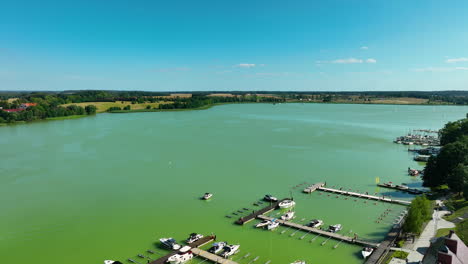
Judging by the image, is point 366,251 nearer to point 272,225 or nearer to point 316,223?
point 316,223

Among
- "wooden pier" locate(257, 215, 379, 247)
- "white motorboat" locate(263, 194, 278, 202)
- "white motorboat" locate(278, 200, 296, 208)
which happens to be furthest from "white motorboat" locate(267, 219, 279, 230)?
"white motorboat" locate(263, 194, 278, 202)

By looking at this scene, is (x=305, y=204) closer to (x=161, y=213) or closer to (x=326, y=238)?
(x=326, y=238)

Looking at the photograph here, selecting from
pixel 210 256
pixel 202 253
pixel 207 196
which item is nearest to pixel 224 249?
pixel 210 256

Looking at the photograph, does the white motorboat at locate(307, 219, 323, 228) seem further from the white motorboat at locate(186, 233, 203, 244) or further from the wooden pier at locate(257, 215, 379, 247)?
the white motorboat at locate(186, 233, 203, 244)

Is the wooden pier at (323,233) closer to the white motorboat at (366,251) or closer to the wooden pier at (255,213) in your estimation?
the wooden pier at (255,213)

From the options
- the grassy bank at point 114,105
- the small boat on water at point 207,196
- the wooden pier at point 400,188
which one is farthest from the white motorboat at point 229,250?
the grassy bank at point 114,105

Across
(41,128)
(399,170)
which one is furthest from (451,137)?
(41,128)

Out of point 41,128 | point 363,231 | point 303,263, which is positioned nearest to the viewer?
point 303,263
